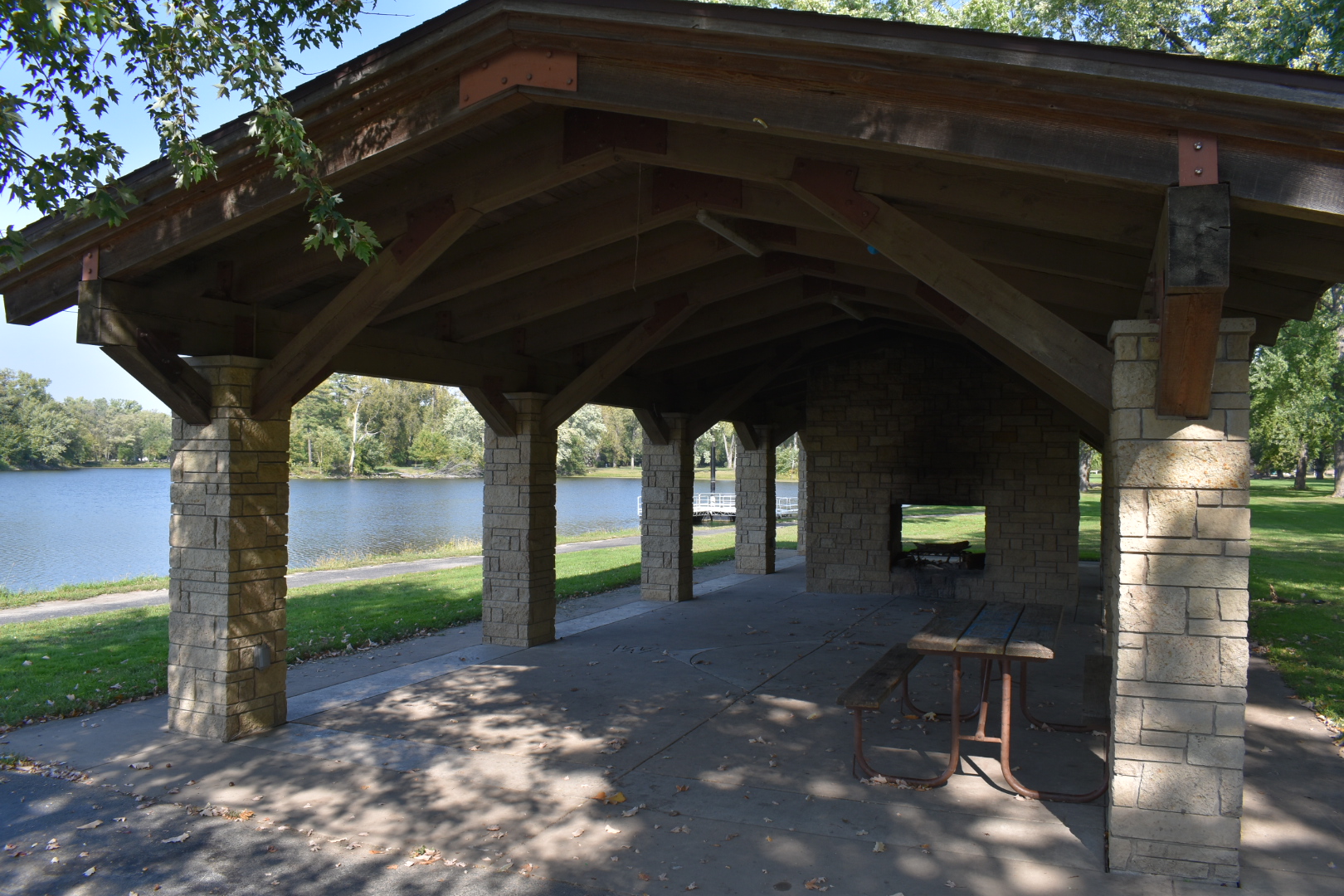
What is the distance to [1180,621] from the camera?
3775mm

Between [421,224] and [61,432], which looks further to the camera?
[61,432]

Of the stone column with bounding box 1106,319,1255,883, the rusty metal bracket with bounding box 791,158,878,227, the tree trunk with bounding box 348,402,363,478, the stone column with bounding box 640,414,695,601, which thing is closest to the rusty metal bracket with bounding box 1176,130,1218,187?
the stone column with bounding box 1106,319,1255,883

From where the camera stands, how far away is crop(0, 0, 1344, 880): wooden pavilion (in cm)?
348

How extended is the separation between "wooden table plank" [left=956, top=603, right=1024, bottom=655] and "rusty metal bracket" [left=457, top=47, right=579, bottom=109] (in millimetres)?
3654

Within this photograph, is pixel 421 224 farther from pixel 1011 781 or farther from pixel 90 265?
pixel 1011 781

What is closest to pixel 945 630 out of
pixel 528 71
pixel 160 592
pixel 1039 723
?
pixel 1039 723

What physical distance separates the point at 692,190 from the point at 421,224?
5.86ft

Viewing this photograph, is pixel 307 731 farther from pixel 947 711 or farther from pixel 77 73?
pixel 947 711

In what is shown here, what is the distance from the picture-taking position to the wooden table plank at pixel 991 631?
15.6 ft

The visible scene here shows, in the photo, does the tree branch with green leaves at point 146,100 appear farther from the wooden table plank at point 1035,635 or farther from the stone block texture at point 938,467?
the stone block texture at point 938,467

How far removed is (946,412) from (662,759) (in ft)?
26.5

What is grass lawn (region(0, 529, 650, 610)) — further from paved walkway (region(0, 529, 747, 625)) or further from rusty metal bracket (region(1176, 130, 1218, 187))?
rusty metal bracket (region(1176, 130, 1218, 187))

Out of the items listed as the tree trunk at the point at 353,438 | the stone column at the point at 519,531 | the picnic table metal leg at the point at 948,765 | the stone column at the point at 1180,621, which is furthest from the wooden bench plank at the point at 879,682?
the tree trunk at the point at 353,438

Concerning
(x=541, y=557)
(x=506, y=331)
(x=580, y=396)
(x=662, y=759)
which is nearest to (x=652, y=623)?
(x=541, y=557)
